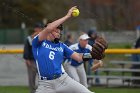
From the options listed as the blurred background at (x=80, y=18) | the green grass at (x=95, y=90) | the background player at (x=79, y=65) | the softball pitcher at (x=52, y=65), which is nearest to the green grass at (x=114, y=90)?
the green grass at (x=95, y=90)

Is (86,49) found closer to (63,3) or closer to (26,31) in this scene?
(26,31)

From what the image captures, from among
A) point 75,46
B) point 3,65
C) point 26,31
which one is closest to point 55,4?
point 26,31

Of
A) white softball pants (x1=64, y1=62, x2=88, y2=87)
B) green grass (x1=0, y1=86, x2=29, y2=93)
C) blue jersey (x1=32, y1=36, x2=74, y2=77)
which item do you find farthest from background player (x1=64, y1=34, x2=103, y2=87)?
blue jersey (x1=32, y1=36, x2=74, y2=77)

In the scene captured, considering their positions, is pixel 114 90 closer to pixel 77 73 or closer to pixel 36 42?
pixel 77 73

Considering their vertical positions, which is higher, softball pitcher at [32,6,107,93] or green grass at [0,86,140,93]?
softball pitcher at [32,6,107,93]

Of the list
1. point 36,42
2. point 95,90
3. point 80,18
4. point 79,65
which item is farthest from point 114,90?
point 80,18

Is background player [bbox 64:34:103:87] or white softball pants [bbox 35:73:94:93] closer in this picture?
white softball pants [bbox 35:73:94:93]

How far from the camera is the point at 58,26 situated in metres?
8.53

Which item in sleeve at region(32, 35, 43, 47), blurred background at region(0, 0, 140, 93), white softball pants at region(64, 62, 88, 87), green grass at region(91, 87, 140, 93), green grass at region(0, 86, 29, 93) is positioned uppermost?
blurred background at region(0, 0, 140, 93)

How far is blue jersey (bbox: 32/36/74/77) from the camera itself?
28.3 ft

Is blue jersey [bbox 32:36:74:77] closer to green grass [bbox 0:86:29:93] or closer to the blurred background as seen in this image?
green grass [bbox 0:86:29:93]

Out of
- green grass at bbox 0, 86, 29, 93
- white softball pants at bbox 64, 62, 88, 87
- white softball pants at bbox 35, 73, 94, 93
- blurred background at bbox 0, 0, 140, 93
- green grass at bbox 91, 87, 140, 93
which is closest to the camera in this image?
white softball pants at bbox 35, 73, 94, 93

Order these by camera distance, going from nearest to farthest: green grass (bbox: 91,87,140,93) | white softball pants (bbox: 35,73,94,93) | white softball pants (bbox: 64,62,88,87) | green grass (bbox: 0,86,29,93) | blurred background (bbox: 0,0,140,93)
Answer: white softball pants (bbox: 35,73,94,93), white softball pants (bbox: 64,62,88,87), green grass (bbox: 0,86,29,93), green grass (bbox: 91,87,140,93), blurred background (bbox: 0,0,140,93)

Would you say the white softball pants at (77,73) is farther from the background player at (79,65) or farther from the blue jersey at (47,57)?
the blue jersey at (47,57)
